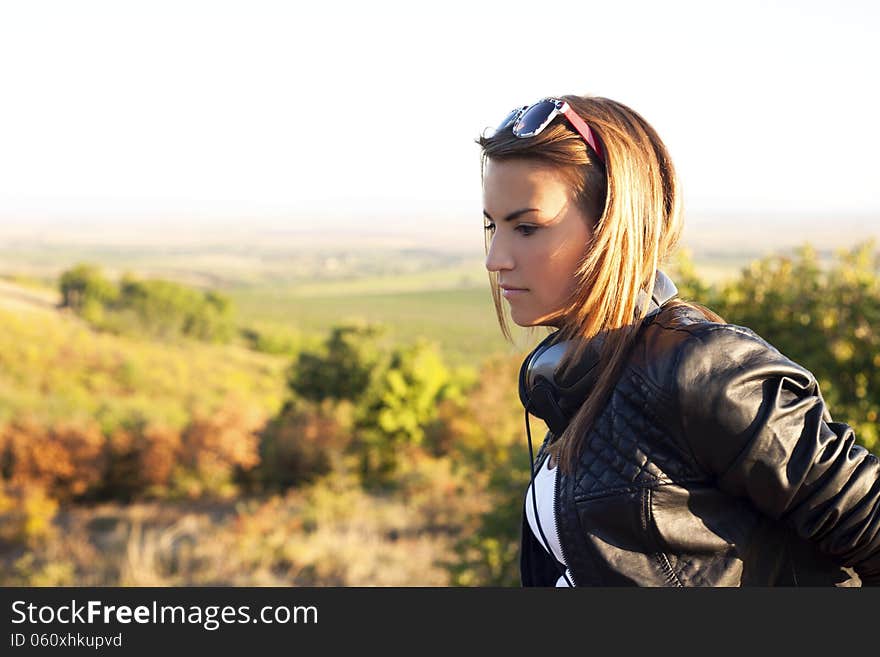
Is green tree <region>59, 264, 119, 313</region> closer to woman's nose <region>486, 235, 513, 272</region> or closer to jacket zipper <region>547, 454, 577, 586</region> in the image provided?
woman's nose <region>486, 235, 513, 272</region>

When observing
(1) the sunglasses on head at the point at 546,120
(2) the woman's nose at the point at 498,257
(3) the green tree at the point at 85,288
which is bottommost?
(3) the green tree at the point at 85,288

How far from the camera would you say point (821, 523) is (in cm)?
126

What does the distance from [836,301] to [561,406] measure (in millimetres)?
4094

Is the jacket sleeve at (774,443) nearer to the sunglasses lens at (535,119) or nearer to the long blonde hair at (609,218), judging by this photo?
the long blonde hair at (609,218)

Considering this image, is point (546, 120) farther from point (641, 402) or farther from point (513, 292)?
point (641, 402)

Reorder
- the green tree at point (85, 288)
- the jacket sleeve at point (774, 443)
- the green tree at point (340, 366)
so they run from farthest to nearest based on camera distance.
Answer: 1. the green tree at point (85, 288)
2. the green tree at point (340, 366)
3. the jacket sleeve at point (774, 443)

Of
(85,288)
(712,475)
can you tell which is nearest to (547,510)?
(712,475)

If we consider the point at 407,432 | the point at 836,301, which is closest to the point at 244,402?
the point at 407,432

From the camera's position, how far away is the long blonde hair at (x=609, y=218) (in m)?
1.37

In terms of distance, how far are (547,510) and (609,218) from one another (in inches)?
19.7

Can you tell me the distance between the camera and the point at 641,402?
130 centimetres

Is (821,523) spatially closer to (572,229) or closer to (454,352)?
(572,229)

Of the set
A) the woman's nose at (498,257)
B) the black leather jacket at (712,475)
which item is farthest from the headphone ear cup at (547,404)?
the woman's nose at (498,257)

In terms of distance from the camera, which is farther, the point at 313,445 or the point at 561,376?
the point at 313,445
